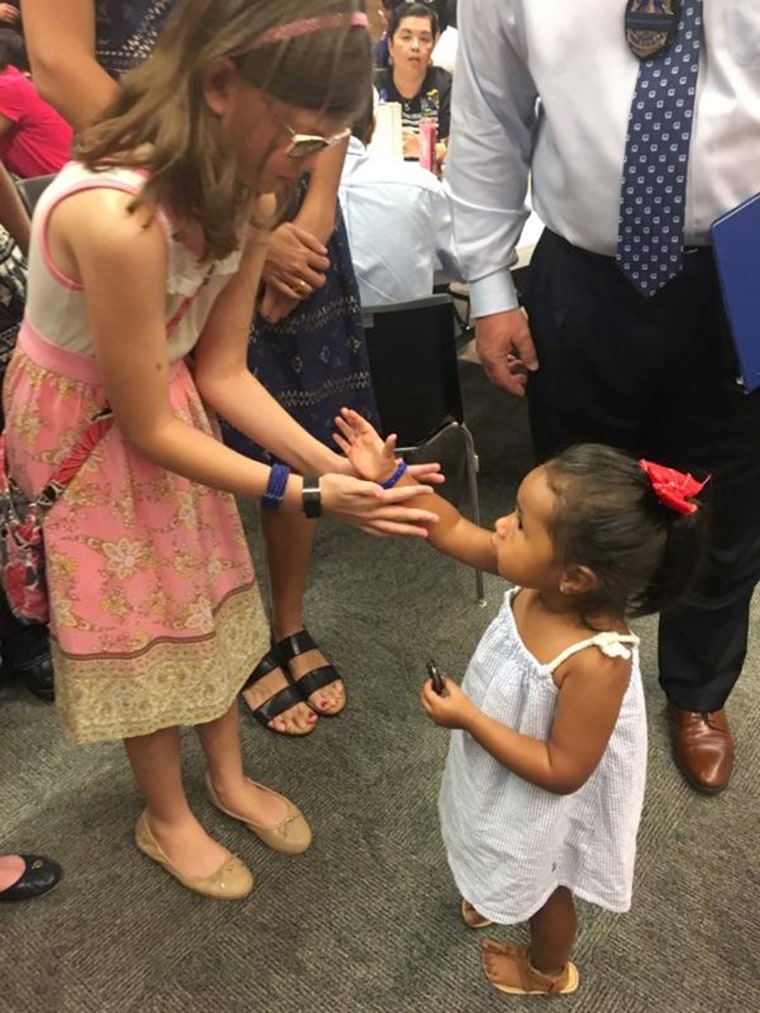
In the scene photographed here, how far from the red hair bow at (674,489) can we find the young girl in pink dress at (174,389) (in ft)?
1.03

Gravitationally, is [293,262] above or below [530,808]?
above

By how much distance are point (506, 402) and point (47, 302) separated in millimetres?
2389

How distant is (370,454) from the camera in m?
1.16

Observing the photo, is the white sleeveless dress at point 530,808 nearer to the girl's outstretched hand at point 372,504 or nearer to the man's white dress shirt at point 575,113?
the girl's outstretched hand at point 372,504

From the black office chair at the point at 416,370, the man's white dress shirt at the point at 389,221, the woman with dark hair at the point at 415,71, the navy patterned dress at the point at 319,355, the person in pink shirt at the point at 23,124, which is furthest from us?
the woman with dark hair at the point at 415,71

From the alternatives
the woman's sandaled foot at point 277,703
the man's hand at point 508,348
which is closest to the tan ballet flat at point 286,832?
the woman's sandaled foot at point 277,703

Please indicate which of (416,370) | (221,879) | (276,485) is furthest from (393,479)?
(416,370)

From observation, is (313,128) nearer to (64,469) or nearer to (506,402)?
(64,469)

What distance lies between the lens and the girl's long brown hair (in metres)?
0.83

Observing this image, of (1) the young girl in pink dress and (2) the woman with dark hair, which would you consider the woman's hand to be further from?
(2) the woman with dark hair

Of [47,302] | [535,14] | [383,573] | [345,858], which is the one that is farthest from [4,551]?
[383,573]

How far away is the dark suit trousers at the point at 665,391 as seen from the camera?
1.28 m

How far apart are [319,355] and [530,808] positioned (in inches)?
35.5

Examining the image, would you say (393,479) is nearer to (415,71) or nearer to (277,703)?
(277,703)
